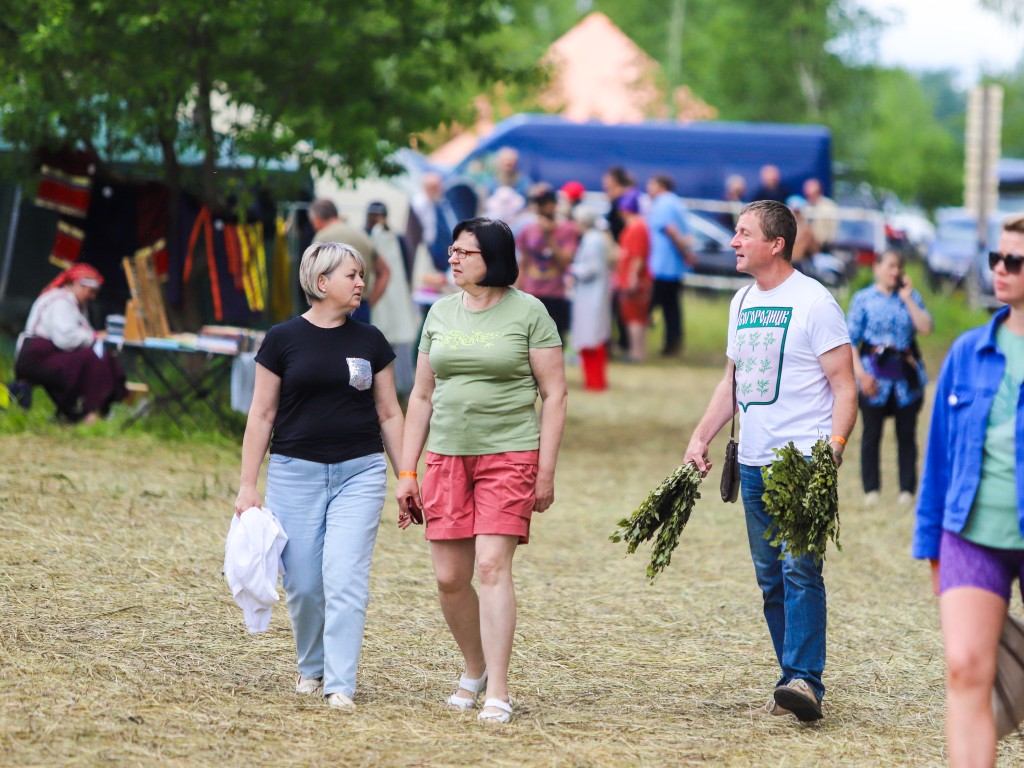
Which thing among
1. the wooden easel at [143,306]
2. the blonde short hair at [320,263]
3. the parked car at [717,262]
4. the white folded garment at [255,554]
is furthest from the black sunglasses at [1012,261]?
the parked car at [717,262]

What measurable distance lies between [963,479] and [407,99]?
9.63 metres

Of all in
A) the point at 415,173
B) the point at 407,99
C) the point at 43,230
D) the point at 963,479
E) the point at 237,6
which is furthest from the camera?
the point at 415,173

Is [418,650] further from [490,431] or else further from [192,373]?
[192,373]

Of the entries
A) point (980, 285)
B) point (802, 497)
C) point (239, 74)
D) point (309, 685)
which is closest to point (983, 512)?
point (802, 497)

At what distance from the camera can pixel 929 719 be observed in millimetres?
5840

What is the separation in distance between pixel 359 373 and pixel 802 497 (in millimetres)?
1615

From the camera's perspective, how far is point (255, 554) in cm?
557

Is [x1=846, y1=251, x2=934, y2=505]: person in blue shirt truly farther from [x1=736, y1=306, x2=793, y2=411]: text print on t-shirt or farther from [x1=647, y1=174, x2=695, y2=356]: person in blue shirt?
[x1=647, y1=174, x2=695, y2=356]: person in blue shirt

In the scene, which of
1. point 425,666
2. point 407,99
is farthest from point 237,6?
point 425,666

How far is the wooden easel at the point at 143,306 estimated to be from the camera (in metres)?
11.7

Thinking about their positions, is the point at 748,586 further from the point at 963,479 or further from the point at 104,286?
the point at 104,286

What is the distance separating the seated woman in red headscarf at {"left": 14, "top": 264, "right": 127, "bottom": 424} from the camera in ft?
39.1

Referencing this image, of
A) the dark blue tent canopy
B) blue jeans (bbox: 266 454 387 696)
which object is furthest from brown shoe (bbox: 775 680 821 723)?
the dark blue tent canopy

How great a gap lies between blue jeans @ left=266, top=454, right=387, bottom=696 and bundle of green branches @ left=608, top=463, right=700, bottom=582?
3.04ft
